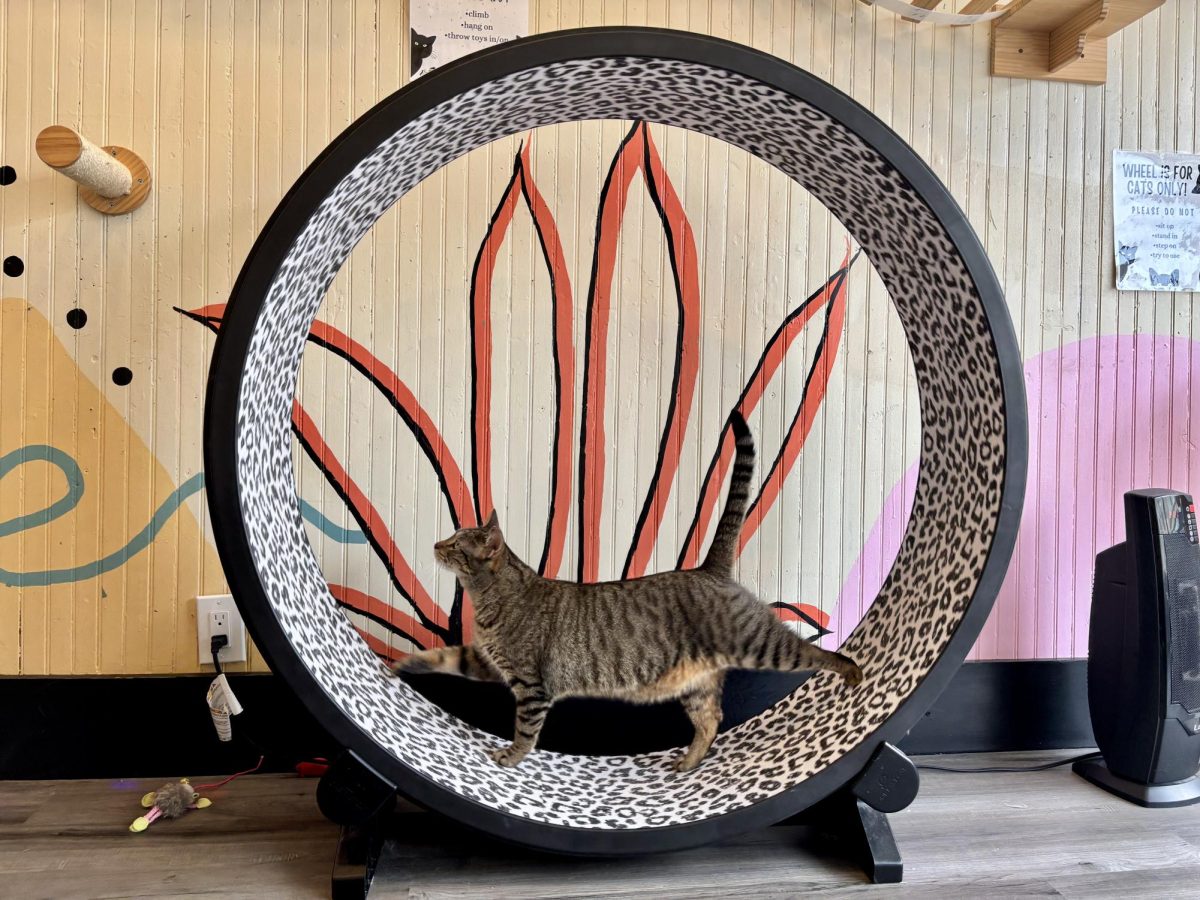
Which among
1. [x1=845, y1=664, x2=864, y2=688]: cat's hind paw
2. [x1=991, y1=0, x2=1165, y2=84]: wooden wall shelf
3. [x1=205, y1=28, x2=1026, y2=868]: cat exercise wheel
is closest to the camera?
[x1=205, y1=28, x2=1026, y2=868]: cat exercise wheel

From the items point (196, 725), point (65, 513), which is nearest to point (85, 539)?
point (65, 513)

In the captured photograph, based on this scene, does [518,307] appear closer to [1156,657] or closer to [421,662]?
[421,662]

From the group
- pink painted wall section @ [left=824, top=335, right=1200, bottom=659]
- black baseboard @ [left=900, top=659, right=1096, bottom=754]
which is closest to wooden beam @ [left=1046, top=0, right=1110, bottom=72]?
pink painted wall section @ [left=824, top=335, right=1200, bottom=659]

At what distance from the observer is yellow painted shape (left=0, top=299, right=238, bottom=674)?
135cm

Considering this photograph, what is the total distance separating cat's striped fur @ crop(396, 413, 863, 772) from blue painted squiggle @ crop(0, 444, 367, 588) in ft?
1.76

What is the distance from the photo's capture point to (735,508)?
4.27 ft

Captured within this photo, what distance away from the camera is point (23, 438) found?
1352 millimetres

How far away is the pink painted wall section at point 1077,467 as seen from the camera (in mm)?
1552

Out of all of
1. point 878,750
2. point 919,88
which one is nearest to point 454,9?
point 919,88

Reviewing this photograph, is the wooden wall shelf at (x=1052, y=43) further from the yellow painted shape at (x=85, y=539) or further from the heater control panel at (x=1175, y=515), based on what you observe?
the yellow painted shape at (x=85, y=539)

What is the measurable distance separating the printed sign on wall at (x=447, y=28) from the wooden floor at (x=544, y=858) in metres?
1.31

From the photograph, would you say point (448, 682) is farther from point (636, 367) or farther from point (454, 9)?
point (454, 9)

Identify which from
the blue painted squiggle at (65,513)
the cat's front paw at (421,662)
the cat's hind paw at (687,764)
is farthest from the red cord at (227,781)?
the cat's hind paw at (687,764)

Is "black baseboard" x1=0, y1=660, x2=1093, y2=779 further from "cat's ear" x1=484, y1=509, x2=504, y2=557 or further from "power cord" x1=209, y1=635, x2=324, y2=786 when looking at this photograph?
"cat's ear" x1=484, y1=509, x2=504, y2=557
